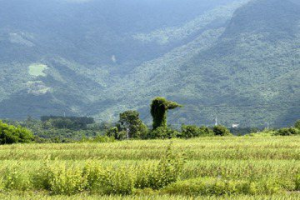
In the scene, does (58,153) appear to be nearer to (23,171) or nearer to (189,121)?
(23,171)

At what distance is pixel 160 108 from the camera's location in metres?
60.9

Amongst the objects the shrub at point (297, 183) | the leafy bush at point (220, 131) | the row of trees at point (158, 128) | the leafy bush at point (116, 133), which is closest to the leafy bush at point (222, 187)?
the shrub at point (297, 183)

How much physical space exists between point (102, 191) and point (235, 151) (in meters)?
11.7

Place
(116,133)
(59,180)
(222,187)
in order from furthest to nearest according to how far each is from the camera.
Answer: (116,133), (59,180), (222,187)

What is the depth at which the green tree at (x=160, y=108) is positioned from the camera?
60491mm

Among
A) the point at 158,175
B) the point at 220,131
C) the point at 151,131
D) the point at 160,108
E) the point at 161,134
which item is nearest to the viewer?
the point at 158,175

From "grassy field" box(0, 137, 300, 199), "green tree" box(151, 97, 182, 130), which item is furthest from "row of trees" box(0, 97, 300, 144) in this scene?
"grassy field" box(0, 137, 300, 199)

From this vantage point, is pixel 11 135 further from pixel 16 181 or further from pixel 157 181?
pixel 157 181

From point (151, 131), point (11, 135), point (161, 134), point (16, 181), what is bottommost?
point (16, 181)

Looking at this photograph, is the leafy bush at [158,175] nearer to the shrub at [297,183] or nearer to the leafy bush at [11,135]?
the shrub at [297,183]

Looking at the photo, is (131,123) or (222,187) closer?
(222,187)

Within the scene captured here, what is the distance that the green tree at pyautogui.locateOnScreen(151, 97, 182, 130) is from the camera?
60491 mm

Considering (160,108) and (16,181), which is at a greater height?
(160,108)

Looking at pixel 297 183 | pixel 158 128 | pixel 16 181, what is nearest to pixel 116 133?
pixel 158 128
